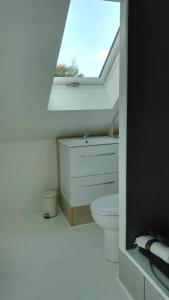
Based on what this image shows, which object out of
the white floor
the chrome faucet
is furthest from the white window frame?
the white floor

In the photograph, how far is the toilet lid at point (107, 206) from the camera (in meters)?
1.94

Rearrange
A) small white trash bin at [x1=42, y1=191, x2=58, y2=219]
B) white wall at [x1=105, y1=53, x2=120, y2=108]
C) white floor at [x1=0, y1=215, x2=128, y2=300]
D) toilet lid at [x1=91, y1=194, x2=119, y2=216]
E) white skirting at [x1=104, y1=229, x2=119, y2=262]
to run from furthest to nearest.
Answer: small white trash bin at [x1=42, y1=191, x2=58, y2=219] → white wall at [x1=105, y1=53, x2=120, y2=108] → white skirting at [x1=104, y1=229, x2=119, y2=262] → toilet lid at [x1=91, y1=194, x2=119, y2=216] → white floor at [x1=0, y1=215, x2=128, y2=300]

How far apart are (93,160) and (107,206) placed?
0.69 meters

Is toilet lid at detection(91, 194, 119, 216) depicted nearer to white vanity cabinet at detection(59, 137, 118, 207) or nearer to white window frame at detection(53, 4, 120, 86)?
white vanity cabinet at detection(59, 137, 118, 207)

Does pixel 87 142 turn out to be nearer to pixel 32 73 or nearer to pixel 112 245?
pixel 32 73

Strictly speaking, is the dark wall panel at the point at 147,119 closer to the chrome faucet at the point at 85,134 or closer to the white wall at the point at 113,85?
the white wall at the point at 113,85

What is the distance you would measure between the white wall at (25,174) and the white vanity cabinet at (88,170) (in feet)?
1.13

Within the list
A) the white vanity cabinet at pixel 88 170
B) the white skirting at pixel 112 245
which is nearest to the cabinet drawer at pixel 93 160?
the white vanity cabinet at pixel 88 170

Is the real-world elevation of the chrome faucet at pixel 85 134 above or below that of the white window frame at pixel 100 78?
below

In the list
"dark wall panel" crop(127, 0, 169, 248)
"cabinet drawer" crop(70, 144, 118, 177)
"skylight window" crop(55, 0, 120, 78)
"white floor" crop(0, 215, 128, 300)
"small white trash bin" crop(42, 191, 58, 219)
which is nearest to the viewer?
"dark wall panel" crop(127, 0, 169, 248)

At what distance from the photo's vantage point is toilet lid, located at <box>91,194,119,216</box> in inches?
76.3

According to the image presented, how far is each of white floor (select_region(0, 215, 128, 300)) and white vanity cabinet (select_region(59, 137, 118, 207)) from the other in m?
0.36

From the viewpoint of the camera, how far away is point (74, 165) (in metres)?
2.57

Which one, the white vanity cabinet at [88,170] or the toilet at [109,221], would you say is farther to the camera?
the white vanity cabinet at [88,170]
